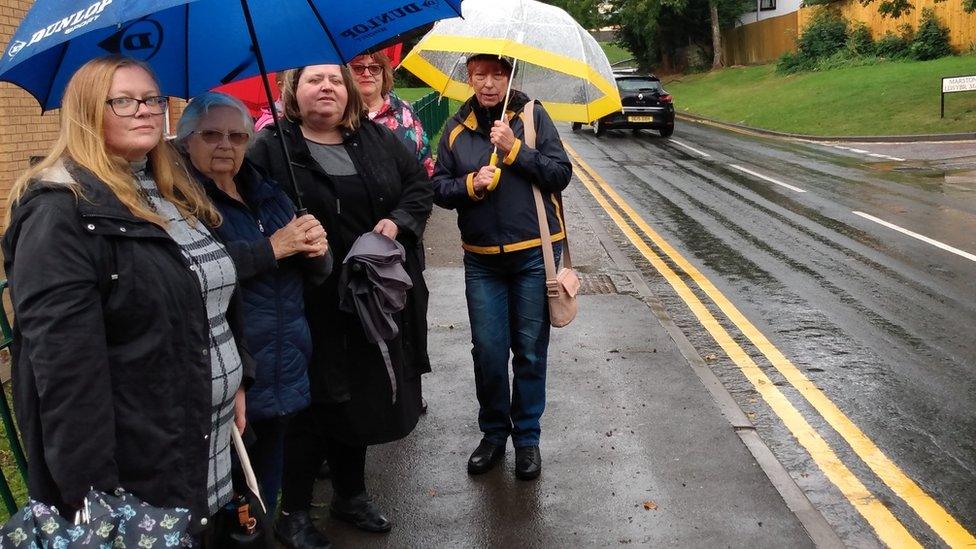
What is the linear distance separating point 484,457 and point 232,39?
2.34m

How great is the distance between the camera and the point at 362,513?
4.04 meters

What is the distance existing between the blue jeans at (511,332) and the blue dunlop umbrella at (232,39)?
4.41ft

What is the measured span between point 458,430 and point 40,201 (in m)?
3.21

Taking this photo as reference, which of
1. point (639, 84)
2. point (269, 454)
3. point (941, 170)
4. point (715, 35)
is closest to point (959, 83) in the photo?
point (639, 84)

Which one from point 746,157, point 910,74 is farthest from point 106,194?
point 910,74

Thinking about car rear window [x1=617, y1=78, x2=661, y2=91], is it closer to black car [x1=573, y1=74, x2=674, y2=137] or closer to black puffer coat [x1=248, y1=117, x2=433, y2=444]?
black car [x1=573, y1=74, x2=674, y2=137]

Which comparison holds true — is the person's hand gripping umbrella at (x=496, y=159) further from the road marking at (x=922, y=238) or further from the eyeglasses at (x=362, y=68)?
the road marking at (x=922, y=238)

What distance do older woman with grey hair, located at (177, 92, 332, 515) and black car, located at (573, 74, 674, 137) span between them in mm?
22332

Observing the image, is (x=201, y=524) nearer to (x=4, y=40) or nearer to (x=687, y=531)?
(x=687, y=531)

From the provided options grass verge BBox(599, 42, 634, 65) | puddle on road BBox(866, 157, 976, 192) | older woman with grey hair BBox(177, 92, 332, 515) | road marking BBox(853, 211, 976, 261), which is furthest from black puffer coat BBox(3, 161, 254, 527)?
grass verge BBox(599, 42, 634, 65)

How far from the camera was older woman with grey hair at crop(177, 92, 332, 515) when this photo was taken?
3.22m

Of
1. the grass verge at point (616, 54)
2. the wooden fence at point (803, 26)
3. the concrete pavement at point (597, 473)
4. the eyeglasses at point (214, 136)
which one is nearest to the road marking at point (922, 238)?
the concrete pavement at point (597, 473)

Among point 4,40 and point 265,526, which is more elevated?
point 4,40

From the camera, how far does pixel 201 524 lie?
267 cm
